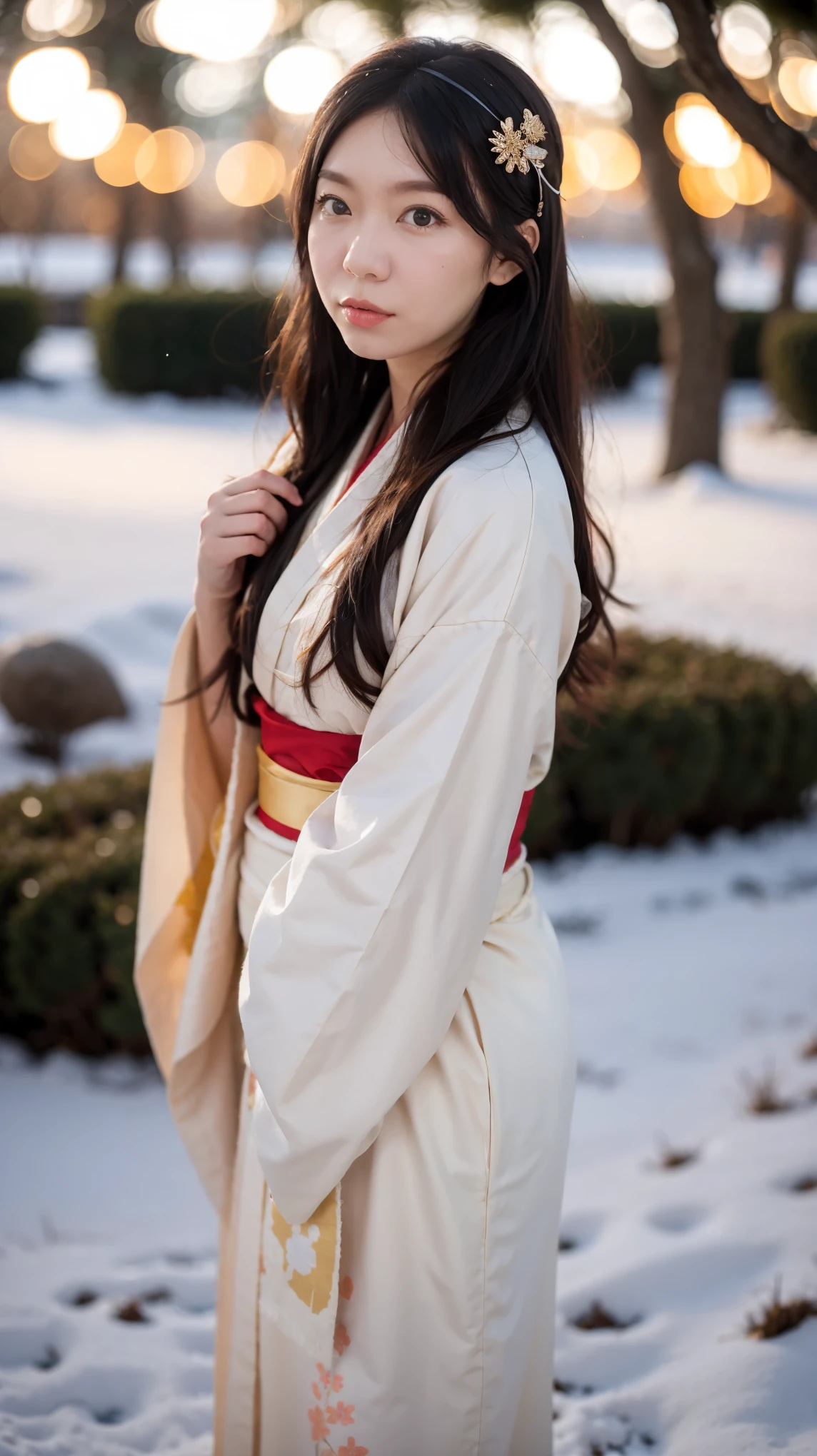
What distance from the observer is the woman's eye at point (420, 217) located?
1.32 meters

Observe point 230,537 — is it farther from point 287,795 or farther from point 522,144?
point 522,144

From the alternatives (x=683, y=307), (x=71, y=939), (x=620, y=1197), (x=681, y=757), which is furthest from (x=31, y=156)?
(x=620, y=1197)

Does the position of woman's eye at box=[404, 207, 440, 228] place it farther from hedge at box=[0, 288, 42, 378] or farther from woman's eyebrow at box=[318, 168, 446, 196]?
hedge at box=[0, 288, 42, 378]

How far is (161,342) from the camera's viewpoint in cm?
1425

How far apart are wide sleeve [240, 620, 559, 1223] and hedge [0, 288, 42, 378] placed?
1418 centimetres

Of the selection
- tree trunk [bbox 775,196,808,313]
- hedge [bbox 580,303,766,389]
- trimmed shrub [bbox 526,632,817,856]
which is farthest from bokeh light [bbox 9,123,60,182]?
trimmed shrub [bbox 526,632,817,856]

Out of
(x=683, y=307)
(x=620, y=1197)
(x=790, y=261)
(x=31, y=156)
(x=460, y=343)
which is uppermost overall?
(x=31, y=156)

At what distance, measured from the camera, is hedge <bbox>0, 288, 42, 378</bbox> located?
14.0 m

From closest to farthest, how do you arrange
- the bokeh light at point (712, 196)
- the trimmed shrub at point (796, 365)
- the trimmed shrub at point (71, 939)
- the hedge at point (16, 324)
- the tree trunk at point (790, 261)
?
the trimmed shrub at point (71, 939)
the trimmed shrub at point (796, 365)
the hedge at point (16, 324)
the tree trunk at point (790, 261)
the bokeh light at point (712, 196)

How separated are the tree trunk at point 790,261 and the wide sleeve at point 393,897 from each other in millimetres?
14936

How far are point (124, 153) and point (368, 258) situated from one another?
27.9 meters

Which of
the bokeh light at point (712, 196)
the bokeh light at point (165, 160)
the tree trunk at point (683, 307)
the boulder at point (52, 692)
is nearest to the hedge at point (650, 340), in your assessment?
the bokeh light at point (712, 196)

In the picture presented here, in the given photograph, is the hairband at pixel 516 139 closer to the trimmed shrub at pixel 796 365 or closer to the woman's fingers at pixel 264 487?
the woman's fingers at pixel 264 487

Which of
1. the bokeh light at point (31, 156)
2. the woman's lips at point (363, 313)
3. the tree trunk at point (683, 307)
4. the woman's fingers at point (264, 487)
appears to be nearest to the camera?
the woman's lips at point (363, 313)
